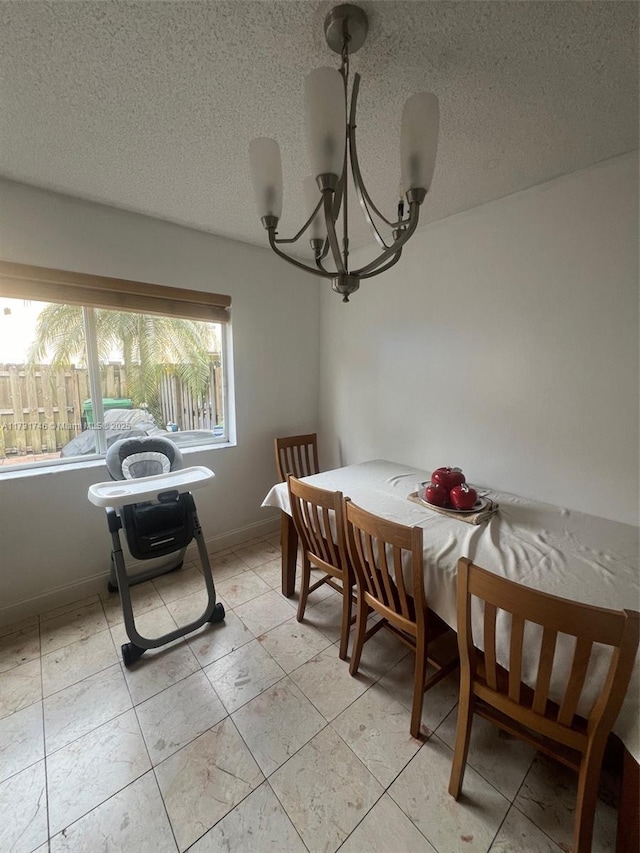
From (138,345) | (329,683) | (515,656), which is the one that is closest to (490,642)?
(515,656)

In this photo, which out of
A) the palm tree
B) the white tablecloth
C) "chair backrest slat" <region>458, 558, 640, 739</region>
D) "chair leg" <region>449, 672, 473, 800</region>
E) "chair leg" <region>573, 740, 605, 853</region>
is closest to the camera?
"chair backrest slat" <region>458, 558, 640, 739</region>

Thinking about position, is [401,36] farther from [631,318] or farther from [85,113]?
[631,318]

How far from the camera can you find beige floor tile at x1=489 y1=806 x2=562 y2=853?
1001 millimetres

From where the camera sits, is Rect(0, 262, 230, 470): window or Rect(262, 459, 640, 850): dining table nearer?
Rect(262, 459, 640, 850): dining table

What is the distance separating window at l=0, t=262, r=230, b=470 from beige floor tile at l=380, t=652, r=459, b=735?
1.99 m

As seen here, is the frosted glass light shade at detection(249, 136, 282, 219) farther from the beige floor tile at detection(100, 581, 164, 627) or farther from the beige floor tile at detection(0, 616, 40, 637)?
the beige floor tile at detection(0, 616, 40, 637)

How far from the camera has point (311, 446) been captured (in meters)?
2.97

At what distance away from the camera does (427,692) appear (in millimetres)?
1540

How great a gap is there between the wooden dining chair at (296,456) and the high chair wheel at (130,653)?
1.32 metres

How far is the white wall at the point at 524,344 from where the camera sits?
1.56 m

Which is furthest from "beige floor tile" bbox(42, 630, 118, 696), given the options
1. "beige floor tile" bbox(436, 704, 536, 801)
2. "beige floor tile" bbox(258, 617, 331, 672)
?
"beige floor tile" bbox(436, 704, 536, 801)

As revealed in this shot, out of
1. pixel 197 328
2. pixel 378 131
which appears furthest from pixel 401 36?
pixel 197 328

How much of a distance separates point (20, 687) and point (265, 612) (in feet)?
3.79

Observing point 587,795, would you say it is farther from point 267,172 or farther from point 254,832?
point 267,172
